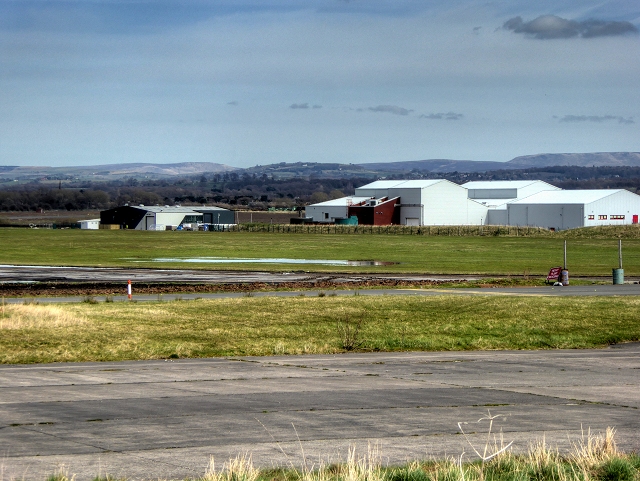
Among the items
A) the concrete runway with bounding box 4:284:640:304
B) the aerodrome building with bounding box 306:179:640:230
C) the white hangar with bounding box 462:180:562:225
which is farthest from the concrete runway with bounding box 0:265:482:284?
the white hangar with bounding box 462:180:562:225

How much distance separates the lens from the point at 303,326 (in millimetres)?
29812

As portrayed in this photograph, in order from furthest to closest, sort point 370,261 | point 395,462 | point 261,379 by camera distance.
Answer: point 370,261, point 261,379, point 395,462

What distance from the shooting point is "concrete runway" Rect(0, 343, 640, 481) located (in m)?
13.1

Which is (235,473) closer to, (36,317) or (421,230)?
(36,317)

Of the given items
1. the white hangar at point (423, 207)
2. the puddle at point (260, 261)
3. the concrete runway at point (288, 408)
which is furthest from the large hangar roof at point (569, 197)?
the concrete runway at point (288, 408)

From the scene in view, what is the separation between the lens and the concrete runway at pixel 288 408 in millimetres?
13062

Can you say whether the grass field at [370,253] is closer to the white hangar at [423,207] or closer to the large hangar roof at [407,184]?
the white hangar at [423,207]

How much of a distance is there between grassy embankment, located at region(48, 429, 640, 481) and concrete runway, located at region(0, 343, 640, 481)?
76 cm

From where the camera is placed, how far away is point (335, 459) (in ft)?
41.2

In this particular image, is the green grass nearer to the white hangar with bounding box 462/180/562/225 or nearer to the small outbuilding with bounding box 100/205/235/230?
the white hangar with bounding box 462/180/562/225

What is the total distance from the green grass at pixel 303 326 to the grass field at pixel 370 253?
24146mm

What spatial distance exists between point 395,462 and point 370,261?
192ft

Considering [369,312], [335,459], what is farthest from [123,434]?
[369,312]

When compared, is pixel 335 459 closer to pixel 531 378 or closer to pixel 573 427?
pixel 573 427
